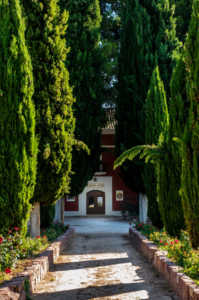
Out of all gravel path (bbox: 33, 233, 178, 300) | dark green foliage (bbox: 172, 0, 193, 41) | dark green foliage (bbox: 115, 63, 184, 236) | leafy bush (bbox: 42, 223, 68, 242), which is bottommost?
gravel path (bbox: 33, 233, 178, 300)

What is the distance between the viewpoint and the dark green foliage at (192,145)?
5113mm

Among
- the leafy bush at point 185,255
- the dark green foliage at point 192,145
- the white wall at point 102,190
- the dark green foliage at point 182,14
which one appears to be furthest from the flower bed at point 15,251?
the dark green foliage at point 182,14

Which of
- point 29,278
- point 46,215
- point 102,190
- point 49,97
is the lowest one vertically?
point 29,278

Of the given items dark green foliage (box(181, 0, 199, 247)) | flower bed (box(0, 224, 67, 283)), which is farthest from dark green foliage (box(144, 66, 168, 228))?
dark green foliage (box(181, 0, 199, 247))

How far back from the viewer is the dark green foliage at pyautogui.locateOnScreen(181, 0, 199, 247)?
16.8 ft

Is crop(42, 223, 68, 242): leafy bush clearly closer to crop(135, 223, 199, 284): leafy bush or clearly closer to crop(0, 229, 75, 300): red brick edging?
crop(0, 229, 75, 300): red brick edging

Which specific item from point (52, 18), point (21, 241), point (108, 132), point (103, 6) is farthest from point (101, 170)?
point (21, 241)

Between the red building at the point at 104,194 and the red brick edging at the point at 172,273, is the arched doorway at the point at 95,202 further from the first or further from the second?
the red brick edging at the point at 172,273

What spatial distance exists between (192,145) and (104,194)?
19.2m

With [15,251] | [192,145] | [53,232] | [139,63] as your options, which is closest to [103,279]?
[15,251]

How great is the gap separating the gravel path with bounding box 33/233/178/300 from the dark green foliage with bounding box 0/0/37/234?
→ 5.25 ft

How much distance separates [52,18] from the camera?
927cm

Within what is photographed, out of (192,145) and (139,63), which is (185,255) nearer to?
(192,145)

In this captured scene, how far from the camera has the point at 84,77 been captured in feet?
44.5
